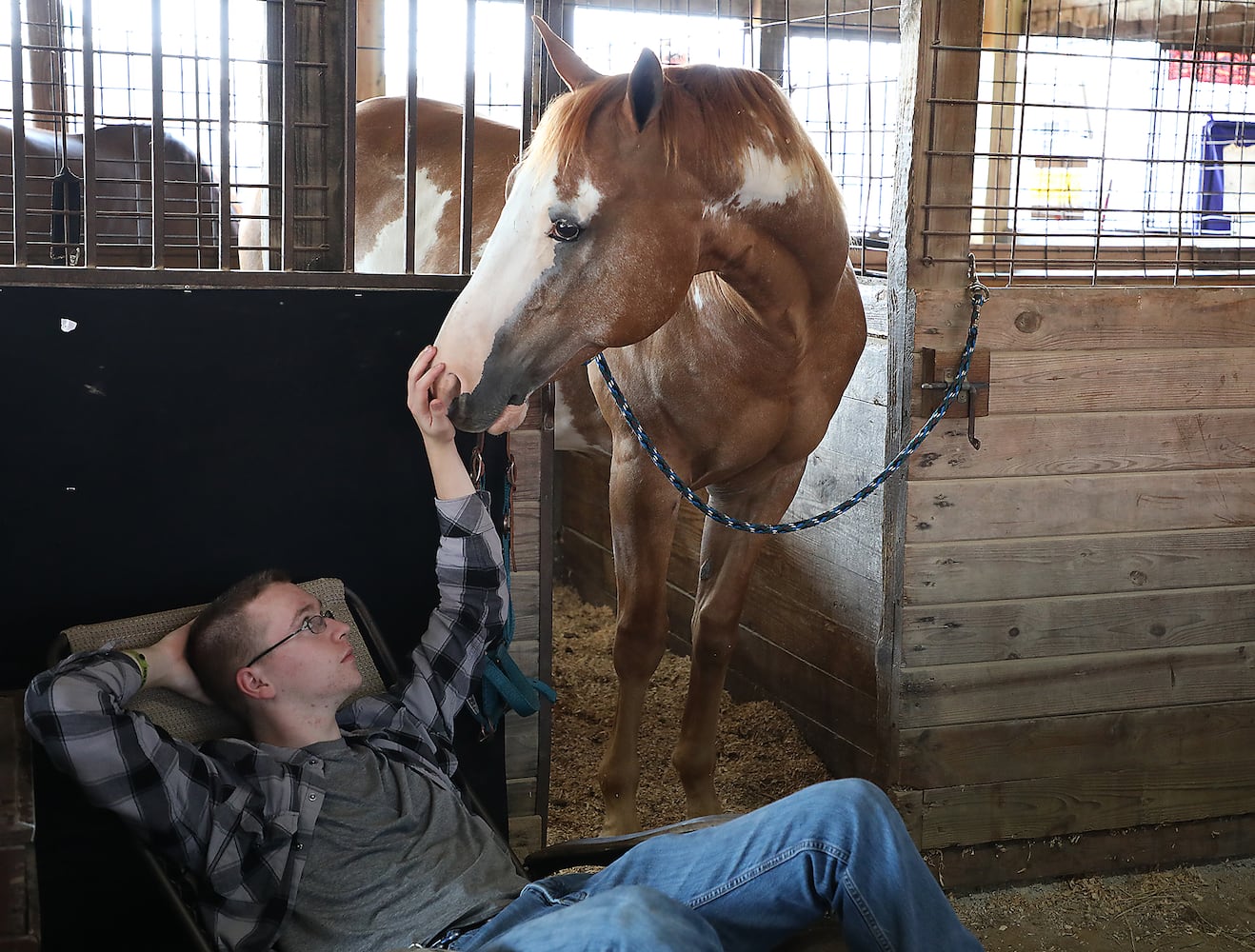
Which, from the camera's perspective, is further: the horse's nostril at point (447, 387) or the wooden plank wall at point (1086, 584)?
the wooden plank wall at point (1086, 584)

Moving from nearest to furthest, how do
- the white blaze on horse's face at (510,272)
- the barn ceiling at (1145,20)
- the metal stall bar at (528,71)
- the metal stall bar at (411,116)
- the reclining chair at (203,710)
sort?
the reclining chair at (203,710)
the white blaze on horse's face at (510,272)
the metal stall bar at (411,116)
the metal stall bar at (528,71)
the barn ceiling at (1145,20)

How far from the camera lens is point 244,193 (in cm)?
374

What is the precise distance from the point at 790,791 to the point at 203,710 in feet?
4.73

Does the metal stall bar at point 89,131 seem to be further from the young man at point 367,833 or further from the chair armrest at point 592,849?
the chair armrest at point 592,849

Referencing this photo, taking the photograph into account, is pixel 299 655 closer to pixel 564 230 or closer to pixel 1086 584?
pixel 564 230

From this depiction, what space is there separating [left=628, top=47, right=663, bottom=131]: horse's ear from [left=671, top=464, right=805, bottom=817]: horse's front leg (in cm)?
84

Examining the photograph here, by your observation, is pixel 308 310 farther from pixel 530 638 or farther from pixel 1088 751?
pixel 1088 751

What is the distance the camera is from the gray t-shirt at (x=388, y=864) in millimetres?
1295

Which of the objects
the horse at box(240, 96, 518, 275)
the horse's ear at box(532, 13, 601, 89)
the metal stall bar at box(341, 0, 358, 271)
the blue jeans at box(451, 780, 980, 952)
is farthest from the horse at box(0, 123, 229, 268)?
the blue jeans at box(451, 780, 980, 952)

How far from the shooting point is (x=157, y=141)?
59.1 inches

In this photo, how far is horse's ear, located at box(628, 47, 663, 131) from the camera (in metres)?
1.50

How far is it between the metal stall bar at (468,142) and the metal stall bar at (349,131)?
0.53 feet

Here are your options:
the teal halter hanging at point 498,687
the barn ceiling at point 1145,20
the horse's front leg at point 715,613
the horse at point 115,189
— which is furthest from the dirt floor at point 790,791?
the barn ceiling at point 1145,20

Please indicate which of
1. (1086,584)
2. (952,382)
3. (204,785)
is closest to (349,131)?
(204,785)
